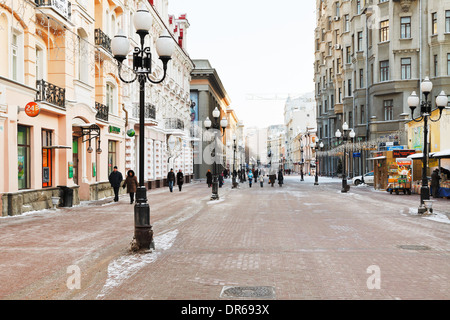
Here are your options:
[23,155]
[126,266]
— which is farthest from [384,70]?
[126,266]

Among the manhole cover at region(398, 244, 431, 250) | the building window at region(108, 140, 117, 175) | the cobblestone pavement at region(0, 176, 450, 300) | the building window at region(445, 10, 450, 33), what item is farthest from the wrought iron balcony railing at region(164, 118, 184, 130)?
the manhole cover at region(398, 244, 431, 250)

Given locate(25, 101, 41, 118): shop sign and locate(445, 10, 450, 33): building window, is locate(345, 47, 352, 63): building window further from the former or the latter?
locate(25, 101, 41, 118): shop sign

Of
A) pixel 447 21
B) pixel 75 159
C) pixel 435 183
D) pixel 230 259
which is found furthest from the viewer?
pixel 447 21

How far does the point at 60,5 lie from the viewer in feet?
62.7

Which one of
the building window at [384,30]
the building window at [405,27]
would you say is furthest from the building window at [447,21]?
the building window at [384,30]

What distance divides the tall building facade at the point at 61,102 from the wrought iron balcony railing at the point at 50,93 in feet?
0.14

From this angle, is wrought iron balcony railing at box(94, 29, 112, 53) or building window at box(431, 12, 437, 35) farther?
building window at box(431, 12, 437, 35)

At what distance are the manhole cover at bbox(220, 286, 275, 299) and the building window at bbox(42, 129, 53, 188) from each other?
577 inches

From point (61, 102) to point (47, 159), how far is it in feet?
8.00

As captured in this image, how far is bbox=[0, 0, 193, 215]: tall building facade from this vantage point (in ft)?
53.3

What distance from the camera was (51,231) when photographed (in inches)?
495

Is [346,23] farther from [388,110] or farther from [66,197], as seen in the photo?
[66,197]
